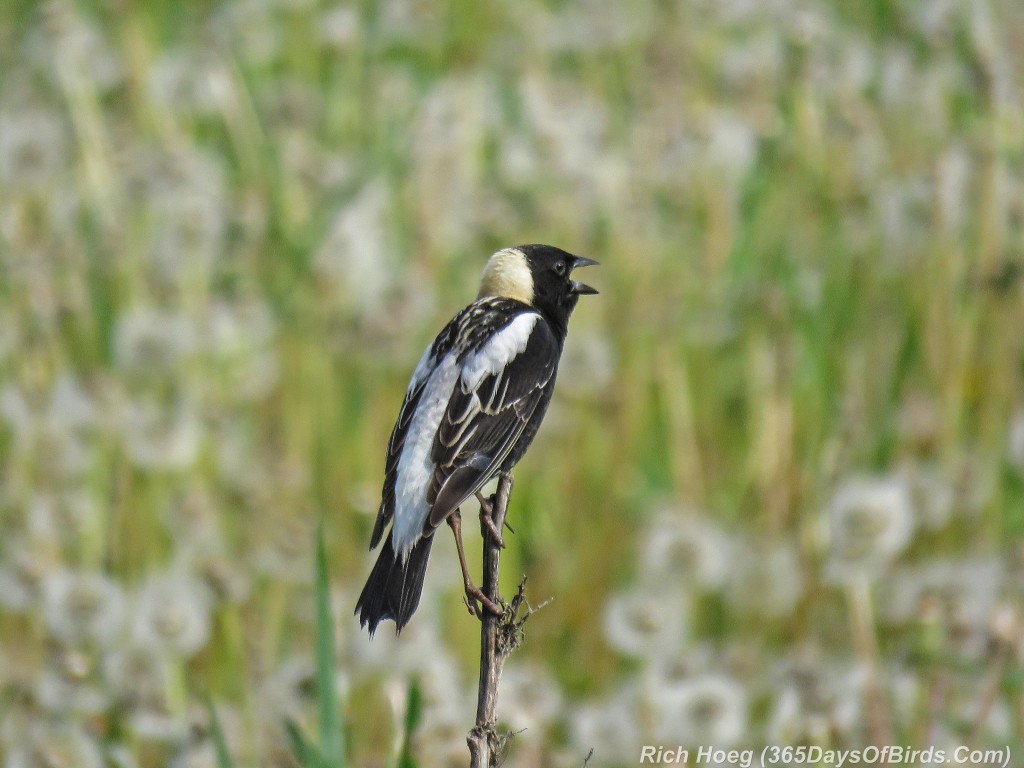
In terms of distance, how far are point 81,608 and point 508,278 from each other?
126 centimetres

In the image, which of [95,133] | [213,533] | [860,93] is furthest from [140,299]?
[860,93]

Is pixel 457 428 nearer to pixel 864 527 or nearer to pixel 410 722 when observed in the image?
pixel 410 722

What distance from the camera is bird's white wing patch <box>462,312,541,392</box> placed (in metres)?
1.71

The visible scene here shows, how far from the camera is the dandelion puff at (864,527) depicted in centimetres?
287

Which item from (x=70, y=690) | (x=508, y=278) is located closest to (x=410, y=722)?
(x=508, y=278)

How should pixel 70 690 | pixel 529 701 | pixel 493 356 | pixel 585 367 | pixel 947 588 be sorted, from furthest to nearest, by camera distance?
pixel 585 367 < pixel 947 588 < pixel 529 701 < pixel 70 690 < pixel 493 356

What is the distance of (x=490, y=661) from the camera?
143 centimetres

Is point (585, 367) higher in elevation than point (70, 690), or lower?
higher

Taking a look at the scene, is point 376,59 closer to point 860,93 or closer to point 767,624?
point 860,93

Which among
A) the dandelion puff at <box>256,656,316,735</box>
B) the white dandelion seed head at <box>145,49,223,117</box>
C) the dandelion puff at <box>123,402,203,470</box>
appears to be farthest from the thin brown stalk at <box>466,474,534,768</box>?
the white dandelion seed head at <box>145,49,223,117</box>

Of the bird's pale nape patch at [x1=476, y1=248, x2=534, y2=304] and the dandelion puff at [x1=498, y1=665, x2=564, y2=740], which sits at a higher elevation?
the bird's pale nape patch at [x1=476, y1=248, x2=534, y2=304]

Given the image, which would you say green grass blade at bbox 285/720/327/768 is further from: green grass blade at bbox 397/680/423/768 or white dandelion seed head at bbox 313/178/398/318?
white dandelion seed head at bbox 313/178/398/318

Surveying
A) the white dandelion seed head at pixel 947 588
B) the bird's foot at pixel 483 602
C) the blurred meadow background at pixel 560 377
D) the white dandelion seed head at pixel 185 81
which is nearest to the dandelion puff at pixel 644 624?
the blurred meadow background at pixel 560 377

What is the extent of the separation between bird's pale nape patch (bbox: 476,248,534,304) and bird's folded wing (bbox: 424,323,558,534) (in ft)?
0.77
